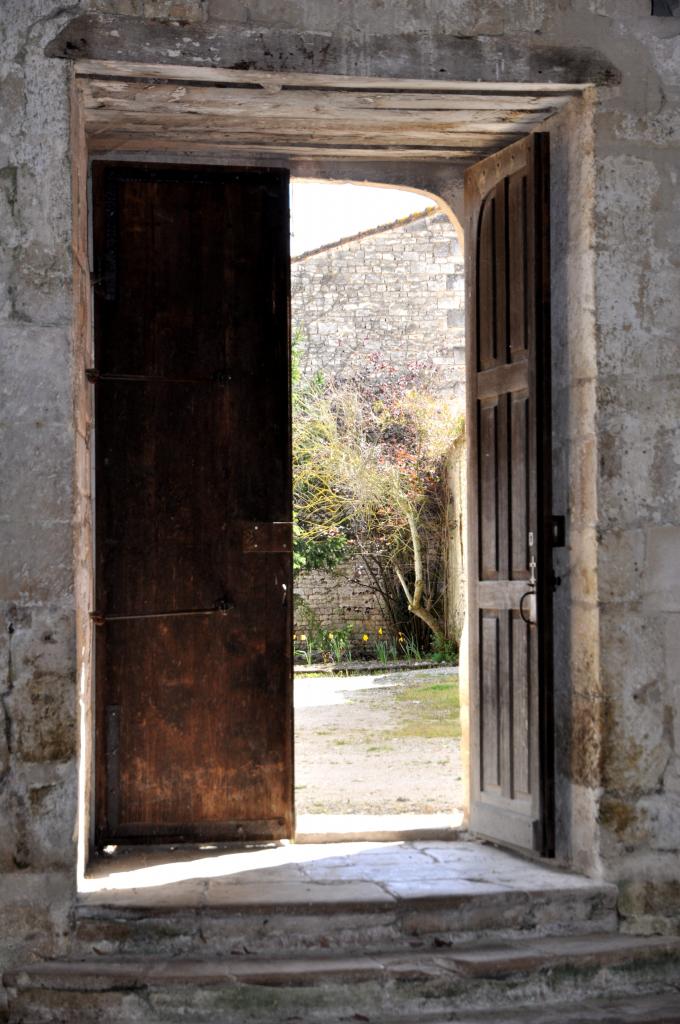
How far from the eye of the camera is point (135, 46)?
3977 millimetres

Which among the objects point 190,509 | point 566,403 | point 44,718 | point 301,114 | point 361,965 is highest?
point 301,114

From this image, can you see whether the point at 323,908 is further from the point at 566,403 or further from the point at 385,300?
the point at 385,300

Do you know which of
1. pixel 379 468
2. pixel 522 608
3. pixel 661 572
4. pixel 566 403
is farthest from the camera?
pixel 379 468

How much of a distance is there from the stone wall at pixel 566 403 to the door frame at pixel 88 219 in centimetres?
9

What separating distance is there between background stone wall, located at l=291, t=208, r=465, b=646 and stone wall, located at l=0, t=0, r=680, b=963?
10140 mm

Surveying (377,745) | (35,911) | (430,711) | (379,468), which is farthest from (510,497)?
(379,468)

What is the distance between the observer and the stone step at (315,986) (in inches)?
145

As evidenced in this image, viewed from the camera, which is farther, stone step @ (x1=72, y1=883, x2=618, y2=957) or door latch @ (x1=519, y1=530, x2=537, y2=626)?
door latch @ (x1=519, y1=530, x2=537, y2=626)

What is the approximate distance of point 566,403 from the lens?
445cm

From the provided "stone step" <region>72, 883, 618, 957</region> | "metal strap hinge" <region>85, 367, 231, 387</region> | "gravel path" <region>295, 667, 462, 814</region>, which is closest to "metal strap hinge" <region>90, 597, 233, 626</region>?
"metal strap hinge" <region>85, 367, 231, 387</region>

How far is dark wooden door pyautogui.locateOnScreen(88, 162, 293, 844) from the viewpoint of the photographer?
190 inches

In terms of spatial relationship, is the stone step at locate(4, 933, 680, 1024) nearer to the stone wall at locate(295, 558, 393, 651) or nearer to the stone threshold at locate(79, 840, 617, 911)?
the stone threshold at locate(79, 840, 617, 911)

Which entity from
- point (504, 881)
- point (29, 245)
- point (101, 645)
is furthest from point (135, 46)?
point (504, 881)

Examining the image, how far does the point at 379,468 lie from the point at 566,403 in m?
8.90
